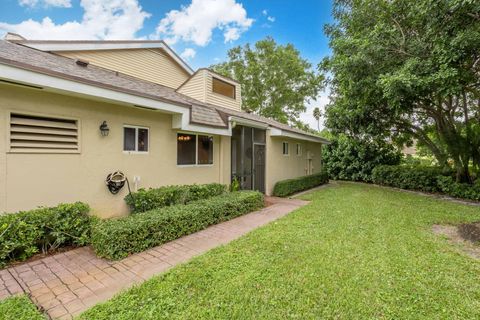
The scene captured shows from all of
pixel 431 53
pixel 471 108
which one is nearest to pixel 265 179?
pixel 431 53

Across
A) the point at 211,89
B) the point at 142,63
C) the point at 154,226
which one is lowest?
the point at 154,226

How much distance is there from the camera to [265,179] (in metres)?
11.4

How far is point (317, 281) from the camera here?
141 inches

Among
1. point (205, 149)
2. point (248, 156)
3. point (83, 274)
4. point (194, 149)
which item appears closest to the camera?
point (83, 274)

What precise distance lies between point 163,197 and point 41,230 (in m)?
2.71

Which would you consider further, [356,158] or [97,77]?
[356,158]

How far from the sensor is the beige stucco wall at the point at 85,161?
469cm

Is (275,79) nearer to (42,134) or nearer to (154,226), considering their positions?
(42,134)

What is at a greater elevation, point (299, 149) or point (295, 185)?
point (299, 149)

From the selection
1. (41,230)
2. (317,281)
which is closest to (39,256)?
(41,230)

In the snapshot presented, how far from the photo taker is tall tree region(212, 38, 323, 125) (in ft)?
98.2

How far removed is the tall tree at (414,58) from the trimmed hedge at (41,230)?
8296 millimetres

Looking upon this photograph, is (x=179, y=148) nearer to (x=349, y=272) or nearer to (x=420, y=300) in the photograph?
(x=349, y=272)

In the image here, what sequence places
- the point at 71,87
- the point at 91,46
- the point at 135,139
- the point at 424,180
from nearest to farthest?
the point at 71,87, the point at 135,139, the point at 91,46, the point at 424,180
